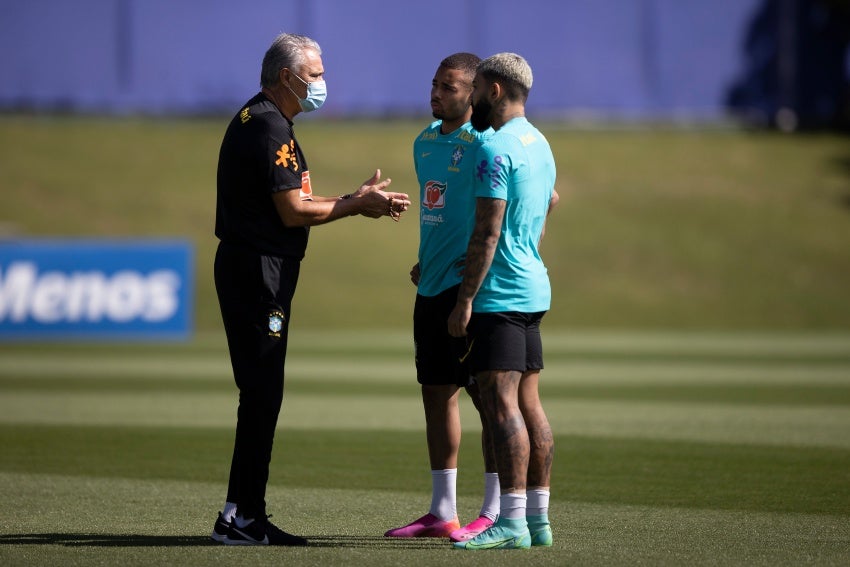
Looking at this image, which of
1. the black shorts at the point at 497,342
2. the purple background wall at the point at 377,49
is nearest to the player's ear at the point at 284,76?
the black shorts at the point at 497,342

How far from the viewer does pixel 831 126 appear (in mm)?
36375

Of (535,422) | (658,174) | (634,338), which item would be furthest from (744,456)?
(658,174)

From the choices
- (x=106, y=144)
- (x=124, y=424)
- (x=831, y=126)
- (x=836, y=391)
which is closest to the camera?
(x=124, y=424)

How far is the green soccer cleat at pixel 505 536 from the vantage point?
6.31 meters

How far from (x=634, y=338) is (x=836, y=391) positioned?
10095 mm

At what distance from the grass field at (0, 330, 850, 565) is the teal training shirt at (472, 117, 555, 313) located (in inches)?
46.1

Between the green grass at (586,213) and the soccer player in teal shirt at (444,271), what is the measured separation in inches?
799

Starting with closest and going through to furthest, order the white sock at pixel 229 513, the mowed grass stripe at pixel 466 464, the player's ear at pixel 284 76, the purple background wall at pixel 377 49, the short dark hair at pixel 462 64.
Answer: the white sock at pixel 229 513 → the player's ear at pixel 284 76 → the short dark hair at pixel 462 64 → the mowed grass stripe at pixel 466 464 → the purple background wall at pixel 377 49

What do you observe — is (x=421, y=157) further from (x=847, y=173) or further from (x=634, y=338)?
(x=847, y=173)

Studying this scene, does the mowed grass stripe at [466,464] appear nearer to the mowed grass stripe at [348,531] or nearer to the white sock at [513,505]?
the mowed grass stripe at [348,531]

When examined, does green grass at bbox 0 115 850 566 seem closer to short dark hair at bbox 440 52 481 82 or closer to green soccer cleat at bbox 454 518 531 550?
green soccer cleat at bbox 454 518 531 550

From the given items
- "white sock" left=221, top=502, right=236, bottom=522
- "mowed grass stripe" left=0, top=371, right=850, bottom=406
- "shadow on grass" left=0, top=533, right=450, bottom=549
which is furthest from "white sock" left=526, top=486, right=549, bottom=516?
"mowed grass stripe" left=0, top=371, right=850, bottom=406

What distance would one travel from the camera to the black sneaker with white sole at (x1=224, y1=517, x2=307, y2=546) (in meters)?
6.47

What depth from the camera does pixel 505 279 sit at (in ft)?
20.9
